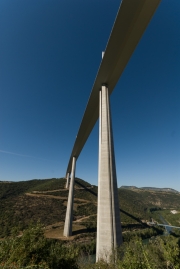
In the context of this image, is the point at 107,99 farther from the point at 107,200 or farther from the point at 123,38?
the point at 107,200

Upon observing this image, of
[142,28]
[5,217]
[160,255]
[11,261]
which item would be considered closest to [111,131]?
[142,28]

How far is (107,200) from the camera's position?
1091cm

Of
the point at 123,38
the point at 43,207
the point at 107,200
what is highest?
the point at 123,38

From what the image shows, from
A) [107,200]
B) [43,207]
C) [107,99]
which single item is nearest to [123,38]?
[107,99]

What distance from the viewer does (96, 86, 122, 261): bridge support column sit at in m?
9.91

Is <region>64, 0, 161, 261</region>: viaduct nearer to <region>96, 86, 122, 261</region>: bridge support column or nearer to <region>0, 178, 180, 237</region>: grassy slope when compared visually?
<region>96, 86, 122, 261</region>: bridge support column

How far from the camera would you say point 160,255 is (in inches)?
473

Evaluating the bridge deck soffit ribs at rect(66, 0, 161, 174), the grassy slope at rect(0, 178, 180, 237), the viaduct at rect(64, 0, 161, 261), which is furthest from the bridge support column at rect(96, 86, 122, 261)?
the grassy slope at rect(0, 178, 180, 237)

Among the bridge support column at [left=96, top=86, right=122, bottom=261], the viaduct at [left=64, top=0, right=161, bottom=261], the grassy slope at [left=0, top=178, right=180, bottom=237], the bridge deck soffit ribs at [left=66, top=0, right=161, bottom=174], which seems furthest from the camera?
the grassy slope at [left=0, top=178, right=180, bottom=237]

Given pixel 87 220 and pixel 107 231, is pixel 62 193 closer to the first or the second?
pixel 87 220

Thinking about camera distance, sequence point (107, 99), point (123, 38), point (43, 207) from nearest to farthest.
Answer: point (123, 38)
point (107, 99)
point (43, 207)

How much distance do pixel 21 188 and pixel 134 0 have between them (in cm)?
6238

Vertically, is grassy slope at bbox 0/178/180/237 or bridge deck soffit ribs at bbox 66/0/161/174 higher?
bridge deck soffit ribs at bbox 66/0/161/174

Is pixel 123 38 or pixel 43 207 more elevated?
pixel 123 38
